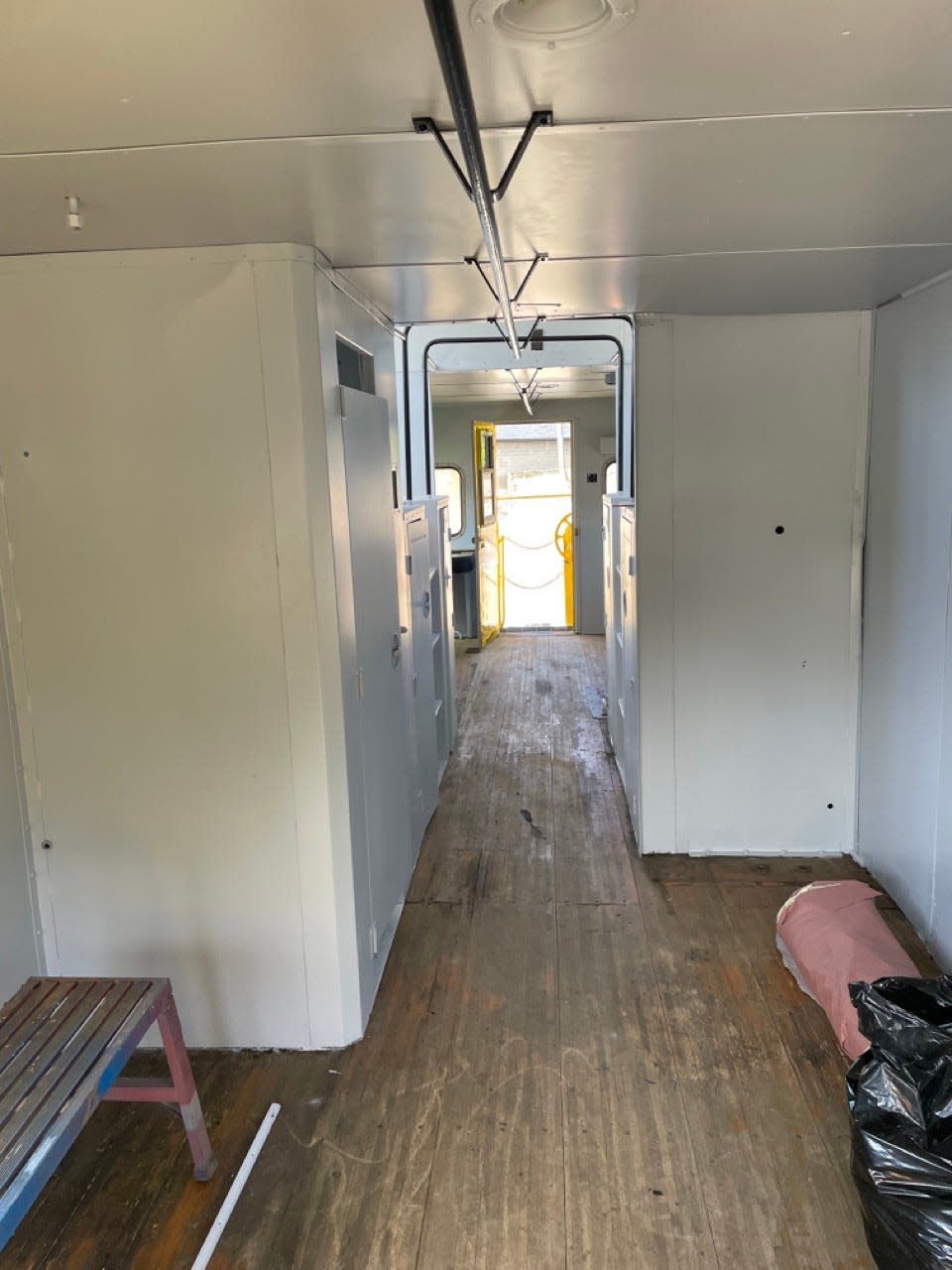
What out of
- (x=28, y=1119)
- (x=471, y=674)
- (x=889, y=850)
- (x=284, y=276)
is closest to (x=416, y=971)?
(x=28, y=1119)

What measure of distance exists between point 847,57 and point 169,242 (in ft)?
5.50

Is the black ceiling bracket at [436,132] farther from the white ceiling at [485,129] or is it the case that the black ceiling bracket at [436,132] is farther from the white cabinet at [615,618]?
the white cabinet at [615,618]

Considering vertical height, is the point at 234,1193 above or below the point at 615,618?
below

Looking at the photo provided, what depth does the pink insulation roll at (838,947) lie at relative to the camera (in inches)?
108

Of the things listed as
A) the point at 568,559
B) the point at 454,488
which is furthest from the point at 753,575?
the point at 454,488

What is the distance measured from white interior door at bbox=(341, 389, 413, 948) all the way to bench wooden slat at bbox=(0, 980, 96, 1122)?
103 centimetres

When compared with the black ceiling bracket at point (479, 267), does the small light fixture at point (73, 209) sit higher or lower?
lower

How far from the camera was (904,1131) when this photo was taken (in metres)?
1.89

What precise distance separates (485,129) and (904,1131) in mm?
2157

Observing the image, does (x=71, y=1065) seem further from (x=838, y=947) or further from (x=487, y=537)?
(x=487, y=537)

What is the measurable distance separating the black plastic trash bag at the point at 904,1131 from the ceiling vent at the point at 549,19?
2043mm

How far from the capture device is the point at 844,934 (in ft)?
9.62

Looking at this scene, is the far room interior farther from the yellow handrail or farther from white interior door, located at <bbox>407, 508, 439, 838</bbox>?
the yellow handrail

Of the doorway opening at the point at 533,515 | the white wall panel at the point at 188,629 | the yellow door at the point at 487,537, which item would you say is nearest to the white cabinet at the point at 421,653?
the white wall panel at the point at 188,629
